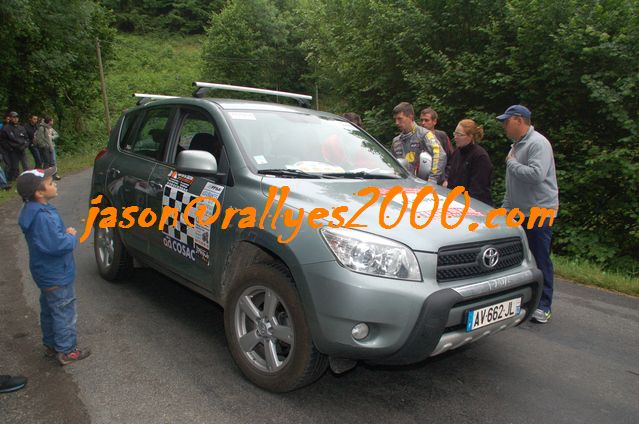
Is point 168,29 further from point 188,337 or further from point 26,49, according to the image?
point 188,337

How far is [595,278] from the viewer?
5.39m

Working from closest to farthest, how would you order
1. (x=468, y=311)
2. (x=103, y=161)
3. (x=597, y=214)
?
1. (x=468, y=311)
2. (x=103, y=161)
3. (x=597, y=214)

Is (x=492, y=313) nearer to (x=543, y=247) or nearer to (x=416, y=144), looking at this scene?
(x=543, y=247)

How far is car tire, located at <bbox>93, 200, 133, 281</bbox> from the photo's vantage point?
15.5ft

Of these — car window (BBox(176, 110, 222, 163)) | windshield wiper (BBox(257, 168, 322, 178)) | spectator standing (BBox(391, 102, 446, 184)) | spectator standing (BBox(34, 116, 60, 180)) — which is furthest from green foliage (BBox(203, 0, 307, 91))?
windshield wiper (BBox(257, 168, 322, 178))

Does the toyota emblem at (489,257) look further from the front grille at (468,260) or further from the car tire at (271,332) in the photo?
the car tire at (271,332)

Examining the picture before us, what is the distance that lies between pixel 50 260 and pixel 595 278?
5.31 metres

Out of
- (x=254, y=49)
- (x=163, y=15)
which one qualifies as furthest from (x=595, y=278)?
(x=163, y=15)

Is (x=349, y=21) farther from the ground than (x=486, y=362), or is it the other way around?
(x=349, y=21)

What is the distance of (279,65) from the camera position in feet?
141

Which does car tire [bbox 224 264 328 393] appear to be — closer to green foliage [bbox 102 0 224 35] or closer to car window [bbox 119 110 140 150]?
car window [bbox 119 110 140 150]

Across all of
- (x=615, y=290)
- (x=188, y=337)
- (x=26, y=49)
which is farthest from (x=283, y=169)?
(x=26, y=49)

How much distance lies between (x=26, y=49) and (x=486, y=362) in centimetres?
2039

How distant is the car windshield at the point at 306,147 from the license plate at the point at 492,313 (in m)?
1.33
